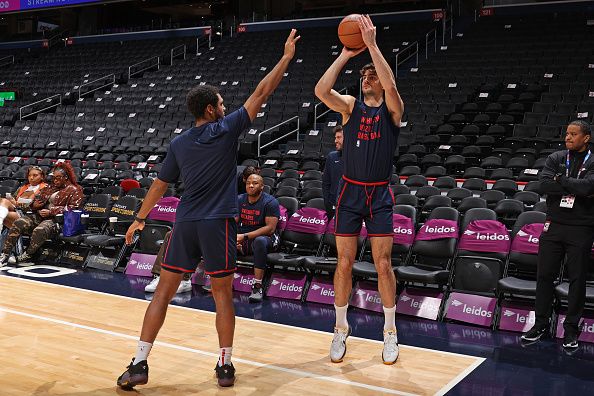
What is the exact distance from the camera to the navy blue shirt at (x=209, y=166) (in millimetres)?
3535

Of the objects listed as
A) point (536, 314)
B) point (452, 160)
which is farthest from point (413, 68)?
point (536, 314)

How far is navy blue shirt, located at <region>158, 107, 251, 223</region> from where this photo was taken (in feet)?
11.6

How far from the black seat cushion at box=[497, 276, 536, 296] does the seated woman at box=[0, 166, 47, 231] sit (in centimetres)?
591

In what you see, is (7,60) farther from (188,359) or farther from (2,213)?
(188,359)

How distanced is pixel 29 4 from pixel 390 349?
21118mm

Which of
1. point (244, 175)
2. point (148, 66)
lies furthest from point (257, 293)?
point (148, 66)

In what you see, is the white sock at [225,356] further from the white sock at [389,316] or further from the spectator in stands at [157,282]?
the spectator in stands at [157,282]

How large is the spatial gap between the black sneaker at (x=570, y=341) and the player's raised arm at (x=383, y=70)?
2.10m

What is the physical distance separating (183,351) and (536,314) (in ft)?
8.69

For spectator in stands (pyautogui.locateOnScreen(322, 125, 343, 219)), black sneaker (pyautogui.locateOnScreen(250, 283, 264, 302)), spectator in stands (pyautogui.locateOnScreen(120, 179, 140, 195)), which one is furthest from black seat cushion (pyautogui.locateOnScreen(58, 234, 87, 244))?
spectator in stands (pyautogui.locateOnScreen(322, 125, 343, 219))

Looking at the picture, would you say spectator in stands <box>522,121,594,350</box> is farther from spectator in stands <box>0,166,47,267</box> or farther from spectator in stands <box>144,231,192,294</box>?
spectator in stands <box>0,166,47,267</box>

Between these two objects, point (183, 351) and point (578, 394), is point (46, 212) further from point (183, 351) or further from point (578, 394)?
point (578, 394)

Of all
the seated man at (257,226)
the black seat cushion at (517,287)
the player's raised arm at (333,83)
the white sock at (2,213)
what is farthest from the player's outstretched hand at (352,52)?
the white sock at (2,213)

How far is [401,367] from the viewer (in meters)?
4.00
